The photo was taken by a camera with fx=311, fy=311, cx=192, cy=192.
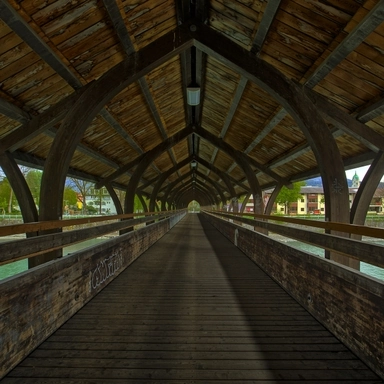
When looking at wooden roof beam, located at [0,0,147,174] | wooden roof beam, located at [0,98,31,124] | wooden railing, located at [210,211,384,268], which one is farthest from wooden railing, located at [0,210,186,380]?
wooden railing, located at [210,211,384,268]

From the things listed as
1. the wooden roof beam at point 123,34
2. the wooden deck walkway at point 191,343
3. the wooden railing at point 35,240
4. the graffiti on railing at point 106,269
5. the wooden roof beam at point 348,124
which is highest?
the wooden roof beam at point 123,34

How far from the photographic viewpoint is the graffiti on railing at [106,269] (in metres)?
5.33

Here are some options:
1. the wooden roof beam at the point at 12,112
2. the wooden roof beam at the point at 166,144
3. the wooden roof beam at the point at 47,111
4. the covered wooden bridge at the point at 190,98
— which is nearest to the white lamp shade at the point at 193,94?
the covered wooden bridge at the point at 190,98

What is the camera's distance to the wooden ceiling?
4.37 meters

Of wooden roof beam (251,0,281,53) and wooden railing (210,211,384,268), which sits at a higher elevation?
wooden roof beam (251,0,281,53)

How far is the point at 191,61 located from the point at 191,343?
670 centimetres

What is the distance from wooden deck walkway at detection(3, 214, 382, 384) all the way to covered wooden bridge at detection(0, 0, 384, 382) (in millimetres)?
187

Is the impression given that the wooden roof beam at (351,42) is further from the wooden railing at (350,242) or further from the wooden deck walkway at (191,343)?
the wooden deck walkway at (191,343)

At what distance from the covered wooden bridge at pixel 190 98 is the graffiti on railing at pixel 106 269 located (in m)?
0.06

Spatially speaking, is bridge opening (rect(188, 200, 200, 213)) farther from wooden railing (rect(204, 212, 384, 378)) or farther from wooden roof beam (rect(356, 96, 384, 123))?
wooden railing (rect(204, 212, 384, 378))

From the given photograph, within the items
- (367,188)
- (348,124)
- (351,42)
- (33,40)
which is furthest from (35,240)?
(367,188)

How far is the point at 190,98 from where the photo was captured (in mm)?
8523

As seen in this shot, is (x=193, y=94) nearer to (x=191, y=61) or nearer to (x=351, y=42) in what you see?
(x=191, y=61)

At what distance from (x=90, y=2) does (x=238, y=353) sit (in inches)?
Result: 195
